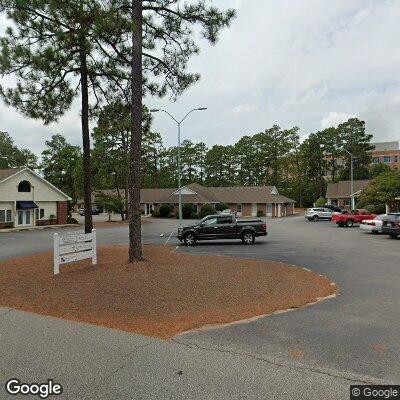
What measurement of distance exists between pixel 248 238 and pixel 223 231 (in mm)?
1479

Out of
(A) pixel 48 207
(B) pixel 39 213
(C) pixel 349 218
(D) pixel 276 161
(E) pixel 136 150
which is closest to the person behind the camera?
(E) pixel 136 150

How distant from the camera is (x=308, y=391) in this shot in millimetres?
4160

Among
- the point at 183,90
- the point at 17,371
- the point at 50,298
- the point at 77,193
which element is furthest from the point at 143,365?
the point at 77,193

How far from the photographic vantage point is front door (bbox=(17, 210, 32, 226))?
4016cm

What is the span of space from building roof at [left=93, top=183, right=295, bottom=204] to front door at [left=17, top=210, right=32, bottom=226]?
19.7 metres

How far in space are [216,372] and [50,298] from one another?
5.39 metres

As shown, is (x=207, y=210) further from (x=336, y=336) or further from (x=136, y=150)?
(x=336, y=336)

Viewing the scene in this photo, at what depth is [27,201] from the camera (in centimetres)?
4091

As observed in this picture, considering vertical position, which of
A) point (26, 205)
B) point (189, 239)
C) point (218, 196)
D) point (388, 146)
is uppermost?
point (388, 146)

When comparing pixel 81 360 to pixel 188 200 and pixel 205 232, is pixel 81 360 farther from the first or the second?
pixel 188 200

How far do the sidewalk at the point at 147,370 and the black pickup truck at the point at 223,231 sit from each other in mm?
15268

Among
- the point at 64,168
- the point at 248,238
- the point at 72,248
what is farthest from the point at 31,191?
the point at 72,248
